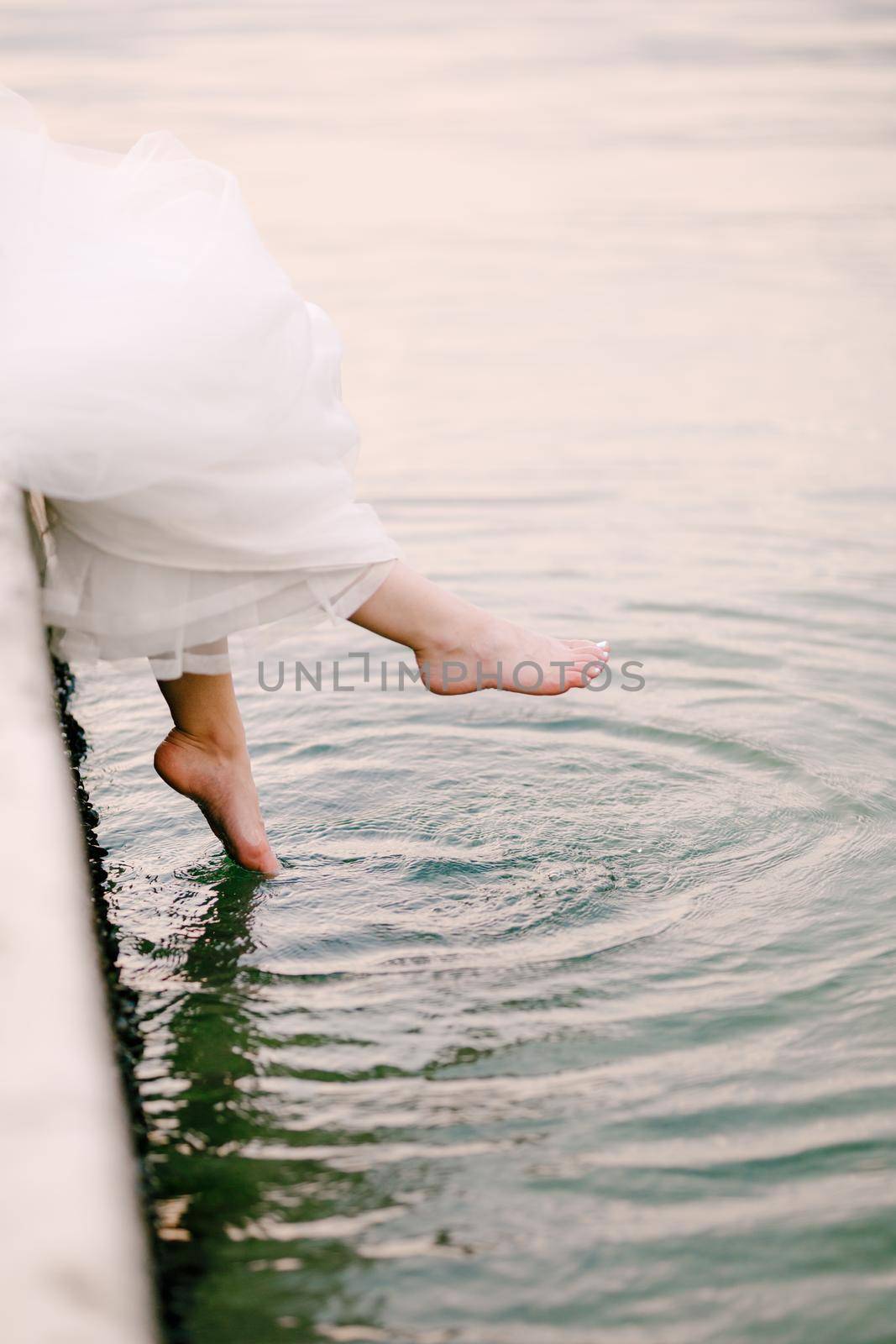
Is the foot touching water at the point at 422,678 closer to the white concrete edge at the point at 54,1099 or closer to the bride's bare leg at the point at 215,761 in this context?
the bride's bare leg at the point at 215,761

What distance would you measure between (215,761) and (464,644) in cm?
49

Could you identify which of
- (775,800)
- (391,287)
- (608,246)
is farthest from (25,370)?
(608,246)

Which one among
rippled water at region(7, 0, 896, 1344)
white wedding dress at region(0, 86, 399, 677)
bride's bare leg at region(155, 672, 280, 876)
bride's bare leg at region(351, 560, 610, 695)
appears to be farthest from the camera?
bride's bare leg at region(155, 672, 280, 876)

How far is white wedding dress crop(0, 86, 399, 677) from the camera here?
1899 millimetres

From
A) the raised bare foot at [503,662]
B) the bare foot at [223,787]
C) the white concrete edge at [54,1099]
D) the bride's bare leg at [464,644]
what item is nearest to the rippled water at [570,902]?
the bare foot at [223,787]

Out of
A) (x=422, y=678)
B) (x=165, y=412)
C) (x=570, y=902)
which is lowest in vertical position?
(x=570, y=902)

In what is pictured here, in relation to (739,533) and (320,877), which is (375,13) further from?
(320,877)

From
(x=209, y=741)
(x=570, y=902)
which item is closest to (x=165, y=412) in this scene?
(x=209, y=741)

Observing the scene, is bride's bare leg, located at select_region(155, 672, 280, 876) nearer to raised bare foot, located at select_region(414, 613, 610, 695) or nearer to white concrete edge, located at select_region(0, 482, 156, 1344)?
raised bare foot, located at select_region(414, 613, 610, 695)

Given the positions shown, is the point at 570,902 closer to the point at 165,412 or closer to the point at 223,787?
the point at 223,787

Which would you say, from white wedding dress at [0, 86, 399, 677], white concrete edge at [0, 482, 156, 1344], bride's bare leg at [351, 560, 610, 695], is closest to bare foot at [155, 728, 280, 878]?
white wedding dress at [0, 86, 399, 677]

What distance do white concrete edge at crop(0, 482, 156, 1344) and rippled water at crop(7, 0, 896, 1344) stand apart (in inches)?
23.1

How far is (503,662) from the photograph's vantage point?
2547mm

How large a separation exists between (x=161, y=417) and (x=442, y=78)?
56.5 feet
